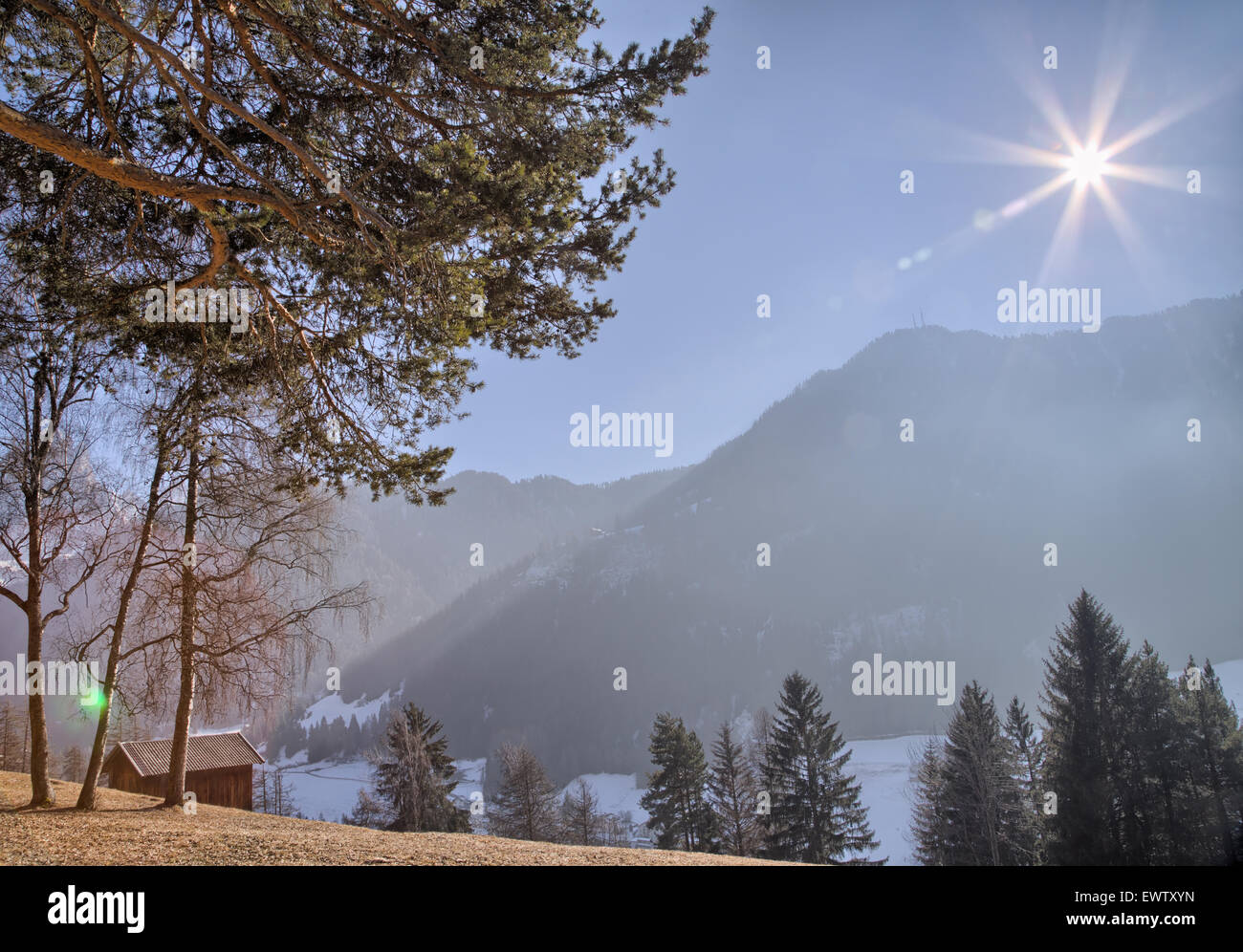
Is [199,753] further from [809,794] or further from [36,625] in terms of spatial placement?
[809,794]

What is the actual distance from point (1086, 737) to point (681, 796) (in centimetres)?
1622

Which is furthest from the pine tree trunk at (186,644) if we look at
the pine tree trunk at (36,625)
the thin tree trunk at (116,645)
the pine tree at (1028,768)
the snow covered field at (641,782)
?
the snow covered field at (641,782)

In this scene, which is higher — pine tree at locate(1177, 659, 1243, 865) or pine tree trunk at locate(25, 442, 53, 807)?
pine tree trunk at locate(25, 442, 53, 807)

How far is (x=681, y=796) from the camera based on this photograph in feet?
99.3

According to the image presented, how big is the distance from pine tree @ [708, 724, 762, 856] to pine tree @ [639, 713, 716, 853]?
60 centimetres

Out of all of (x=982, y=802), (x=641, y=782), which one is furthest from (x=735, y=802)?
(x=641, y=782)

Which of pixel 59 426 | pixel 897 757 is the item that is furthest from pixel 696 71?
pixel 897 757

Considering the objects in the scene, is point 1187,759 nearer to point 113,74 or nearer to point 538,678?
point 113,74

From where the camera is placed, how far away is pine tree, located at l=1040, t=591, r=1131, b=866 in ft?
74.4

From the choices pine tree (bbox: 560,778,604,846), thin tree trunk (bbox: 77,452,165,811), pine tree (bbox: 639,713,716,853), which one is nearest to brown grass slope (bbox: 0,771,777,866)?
thin tree trunk (bbox: 77,452,165,811)

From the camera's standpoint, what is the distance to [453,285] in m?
6.15

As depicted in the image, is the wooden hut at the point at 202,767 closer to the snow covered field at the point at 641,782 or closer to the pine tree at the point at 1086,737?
the pine tree at the point at 1086,737

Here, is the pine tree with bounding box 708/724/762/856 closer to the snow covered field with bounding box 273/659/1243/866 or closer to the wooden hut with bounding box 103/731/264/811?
the wooden hut with bounding box 103/731/264/811

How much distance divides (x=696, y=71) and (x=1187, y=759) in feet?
96.8
